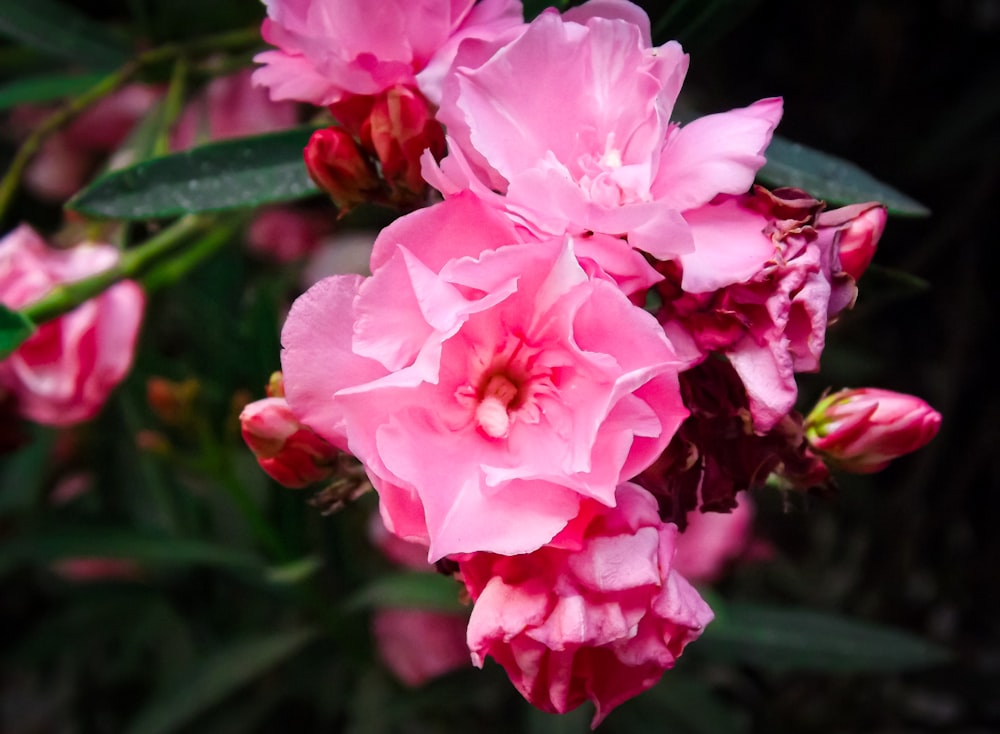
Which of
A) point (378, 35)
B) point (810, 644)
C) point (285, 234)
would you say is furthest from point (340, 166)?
point (285, 234)

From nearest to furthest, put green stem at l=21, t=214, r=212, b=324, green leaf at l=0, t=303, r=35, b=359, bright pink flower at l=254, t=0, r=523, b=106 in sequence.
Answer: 1. bright pink flower at l=254, t=0, r=523, b=106
2. green leaf at l=0, t=303, r=35, b=359
3. green stem at l=21, t=214, r=212, b=324

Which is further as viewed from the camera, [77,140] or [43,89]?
[77,140]

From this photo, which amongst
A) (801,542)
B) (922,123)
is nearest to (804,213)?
(922,123)

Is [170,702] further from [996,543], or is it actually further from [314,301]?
[996,543]

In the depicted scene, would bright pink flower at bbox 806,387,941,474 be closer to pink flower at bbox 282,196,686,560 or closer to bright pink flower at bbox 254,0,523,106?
pink flower at bbox 282,196,686,560

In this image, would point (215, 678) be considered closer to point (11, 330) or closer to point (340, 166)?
point (11, 330)

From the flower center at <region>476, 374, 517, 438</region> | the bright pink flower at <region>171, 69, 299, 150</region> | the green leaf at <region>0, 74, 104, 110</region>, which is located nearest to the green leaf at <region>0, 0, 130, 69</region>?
the green leaf at <region>0, 74, 104, 110</region>

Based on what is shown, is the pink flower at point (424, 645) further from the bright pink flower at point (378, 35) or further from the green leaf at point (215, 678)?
the bright pink flower at point (378, 35)
